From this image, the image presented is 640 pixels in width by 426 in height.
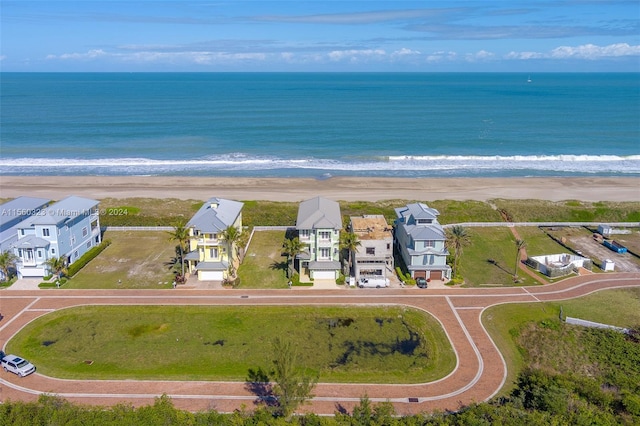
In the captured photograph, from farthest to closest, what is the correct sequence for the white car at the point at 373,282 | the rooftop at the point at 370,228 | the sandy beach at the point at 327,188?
the sandy beach at the point at 327,188 → the rooftop at the point at 370,228 → the white car at the point at 373,282

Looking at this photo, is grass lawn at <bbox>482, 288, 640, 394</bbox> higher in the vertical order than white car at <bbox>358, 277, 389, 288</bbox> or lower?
lower

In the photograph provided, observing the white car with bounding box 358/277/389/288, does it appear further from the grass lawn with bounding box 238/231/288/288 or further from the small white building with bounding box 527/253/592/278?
the small white building with bounding box 527/253/592/278

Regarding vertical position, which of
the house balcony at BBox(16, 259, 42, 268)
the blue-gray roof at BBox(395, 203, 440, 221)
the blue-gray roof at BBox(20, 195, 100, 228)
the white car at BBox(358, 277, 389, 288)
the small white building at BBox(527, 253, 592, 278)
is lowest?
the white car at BBox(358, 277, 389, 288)

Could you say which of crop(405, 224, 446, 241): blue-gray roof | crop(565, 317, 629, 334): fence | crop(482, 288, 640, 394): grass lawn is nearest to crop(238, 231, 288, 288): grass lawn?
crop(405, 224, 446, 241): blue-gray roof

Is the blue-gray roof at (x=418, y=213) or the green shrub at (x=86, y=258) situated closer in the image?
the green shrub at (x=86, y=258)

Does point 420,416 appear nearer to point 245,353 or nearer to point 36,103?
point 245,353

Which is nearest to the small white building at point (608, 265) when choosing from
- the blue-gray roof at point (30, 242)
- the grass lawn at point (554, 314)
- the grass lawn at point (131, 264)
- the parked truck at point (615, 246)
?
the grass lawn at point (554, 314)

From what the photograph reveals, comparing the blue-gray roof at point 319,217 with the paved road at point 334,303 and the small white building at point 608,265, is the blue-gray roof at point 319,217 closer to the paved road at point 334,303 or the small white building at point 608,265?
the paved road at point 334,303

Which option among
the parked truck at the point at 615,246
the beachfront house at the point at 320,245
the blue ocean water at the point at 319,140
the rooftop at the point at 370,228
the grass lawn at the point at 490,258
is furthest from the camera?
the blue ocean water at the point at 319,140
